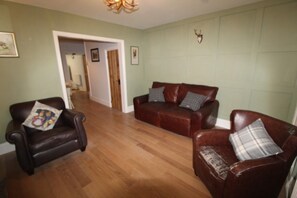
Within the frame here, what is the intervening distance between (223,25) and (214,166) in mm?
2729

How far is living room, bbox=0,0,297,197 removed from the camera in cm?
230

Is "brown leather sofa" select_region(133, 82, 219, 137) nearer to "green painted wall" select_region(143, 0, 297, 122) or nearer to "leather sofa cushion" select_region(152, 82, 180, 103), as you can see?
"leather sofa cushion" select_region(152, 82, 180, 103)

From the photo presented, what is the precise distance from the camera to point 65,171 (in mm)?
1951

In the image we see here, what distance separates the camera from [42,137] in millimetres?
1969

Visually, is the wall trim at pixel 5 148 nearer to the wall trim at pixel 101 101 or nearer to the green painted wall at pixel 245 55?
the wall trim at pixel 101 101

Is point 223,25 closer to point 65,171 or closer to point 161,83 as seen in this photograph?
point 161,83

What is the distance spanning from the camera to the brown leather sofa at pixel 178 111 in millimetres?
2590

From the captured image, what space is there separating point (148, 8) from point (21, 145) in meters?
2.92

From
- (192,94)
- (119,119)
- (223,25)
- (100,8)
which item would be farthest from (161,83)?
(100,8)

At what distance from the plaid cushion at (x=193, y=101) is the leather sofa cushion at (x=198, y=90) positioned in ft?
0.42

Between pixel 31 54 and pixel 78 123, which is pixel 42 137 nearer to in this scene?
pixel 78 123

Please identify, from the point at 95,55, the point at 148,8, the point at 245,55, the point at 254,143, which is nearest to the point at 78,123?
the point at 254,143

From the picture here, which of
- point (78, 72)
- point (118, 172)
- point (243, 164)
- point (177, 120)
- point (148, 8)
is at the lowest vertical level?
point (118, 172)

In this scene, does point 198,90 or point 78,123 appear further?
point 198,90
